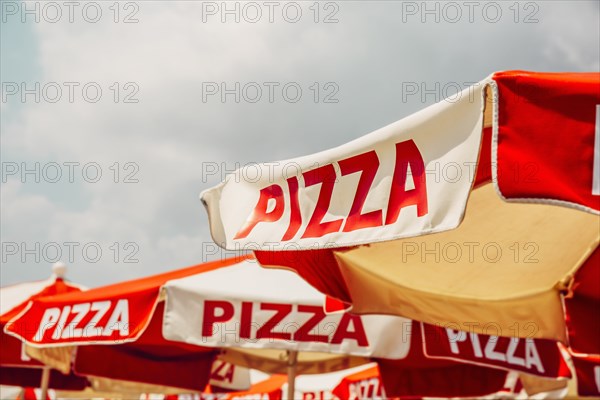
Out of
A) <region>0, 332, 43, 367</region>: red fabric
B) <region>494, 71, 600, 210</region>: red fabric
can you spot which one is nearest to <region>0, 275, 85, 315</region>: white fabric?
<region>0, 332, 43, 367</region>: red fabric

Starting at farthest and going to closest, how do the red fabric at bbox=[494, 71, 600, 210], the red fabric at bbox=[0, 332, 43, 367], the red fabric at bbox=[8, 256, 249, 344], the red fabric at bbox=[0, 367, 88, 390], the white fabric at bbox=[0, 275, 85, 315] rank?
the red fabric at bbox=[0, 367, 88, 390] < the white fabric at bbox=[0, 275, 85, 315] < the red fabric at bbox=[0, 332, 43, 367] < the red fabric at bbox=[8, 256, 249, 344] < the red fabric at bbox=[494, 71, 600, 210]

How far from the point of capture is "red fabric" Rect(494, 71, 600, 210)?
6.10 ft

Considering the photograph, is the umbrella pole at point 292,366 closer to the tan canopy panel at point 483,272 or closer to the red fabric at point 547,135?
the tan canopy panel at point 483,272

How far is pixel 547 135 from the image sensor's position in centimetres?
192

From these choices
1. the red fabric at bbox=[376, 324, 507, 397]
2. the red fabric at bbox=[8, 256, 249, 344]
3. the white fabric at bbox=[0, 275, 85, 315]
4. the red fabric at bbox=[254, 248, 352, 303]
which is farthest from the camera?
the white fabric at bbox=[0, 275, 85, 315]

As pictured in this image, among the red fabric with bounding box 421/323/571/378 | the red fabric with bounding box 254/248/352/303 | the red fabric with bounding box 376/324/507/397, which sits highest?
the red fabric with bounding box 254/248/352/303

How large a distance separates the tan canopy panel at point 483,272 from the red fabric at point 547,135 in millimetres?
1212

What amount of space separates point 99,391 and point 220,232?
4.46m

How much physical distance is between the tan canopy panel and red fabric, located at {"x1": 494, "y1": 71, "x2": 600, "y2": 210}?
1.21 m

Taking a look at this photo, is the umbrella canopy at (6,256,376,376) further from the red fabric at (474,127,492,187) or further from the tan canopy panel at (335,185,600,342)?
the red fabric at (474,127,492,187)

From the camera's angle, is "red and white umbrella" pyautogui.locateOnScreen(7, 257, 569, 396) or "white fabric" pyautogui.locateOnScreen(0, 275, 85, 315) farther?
"white fabric" pyautogui.locateOnScreen(0, 275, 85, 315)

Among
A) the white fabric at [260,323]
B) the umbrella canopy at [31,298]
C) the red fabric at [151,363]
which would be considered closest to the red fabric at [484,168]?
the white fabric at [260,323]

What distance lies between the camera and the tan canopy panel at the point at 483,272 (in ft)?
Result: 10.6

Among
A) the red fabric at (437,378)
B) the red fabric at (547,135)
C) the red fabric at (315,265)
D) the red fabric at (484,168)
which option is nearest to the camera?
the red fabric at (547,135)
